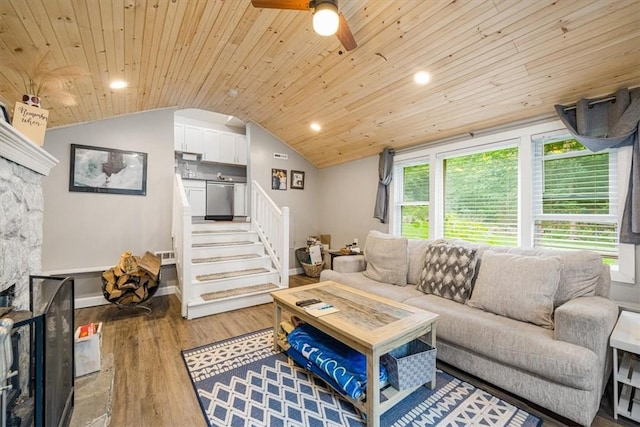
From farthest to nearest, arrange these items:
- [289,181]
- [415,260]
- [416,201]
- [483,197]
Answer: [289,181], [416,201], [483,197], [415,260]

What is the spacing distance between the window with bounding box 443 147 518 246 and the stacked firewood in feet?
12.4

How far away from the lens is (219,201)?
5598mm

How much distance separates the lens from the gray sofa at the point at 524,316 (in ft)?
5.08

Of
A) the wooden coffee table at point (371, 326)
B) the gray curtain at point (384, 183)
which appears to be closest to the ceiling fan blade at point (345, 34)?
the wooden coffee table at point (371, 326)

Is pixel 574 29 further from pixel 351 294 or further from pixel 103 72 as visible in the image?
pixel 103 72

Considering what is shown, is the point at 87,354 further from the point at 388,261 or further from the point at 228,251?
the point at 388,261

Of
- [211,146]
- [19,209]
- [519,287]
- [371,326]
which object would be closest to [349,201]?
[211,146]

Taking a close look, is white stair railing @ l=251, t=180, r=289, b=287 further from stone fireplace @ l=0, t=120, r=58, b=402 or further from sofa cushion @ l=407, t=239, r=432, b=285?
stone fireplace @ l=0, t=120, r=58, b=402

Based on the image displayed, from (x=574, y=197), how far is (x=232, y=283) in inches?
152

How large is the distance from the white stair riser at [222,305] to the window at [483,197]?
2631 mm

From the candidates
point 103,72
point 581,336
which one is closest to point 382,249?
point 581,336

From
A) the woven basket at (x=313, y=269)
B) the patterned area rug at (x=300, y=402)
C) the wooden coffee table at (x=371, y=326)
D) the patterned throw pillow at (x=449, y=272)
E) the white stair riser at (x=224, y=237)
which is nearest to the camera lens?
the wooden coffee table at (x=371, y=326)

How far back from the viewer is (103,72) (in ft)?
7.93

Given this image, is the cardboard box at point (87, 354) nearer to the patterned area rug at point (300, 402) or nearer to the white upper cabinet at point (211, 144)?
the patterned area rug at point (300, 402)
